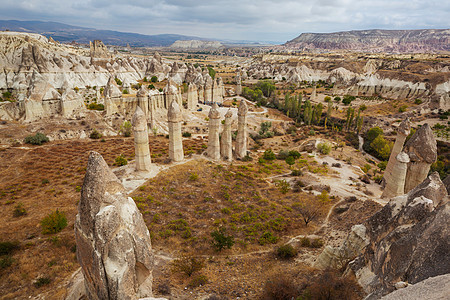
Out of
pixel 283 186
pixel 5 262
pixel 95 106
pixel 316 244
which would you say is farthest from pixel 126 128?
pixel 316 244

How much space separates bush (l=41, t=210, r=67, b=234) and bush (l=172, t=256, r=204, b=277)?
855cm

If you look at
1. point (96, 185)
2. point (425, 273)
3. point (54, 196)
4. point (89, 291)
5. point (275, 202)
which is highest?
point (96, 185)

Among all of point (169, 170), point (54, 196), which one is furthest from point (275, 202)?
point (54, 196)

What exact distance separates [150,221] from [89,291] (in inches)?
377

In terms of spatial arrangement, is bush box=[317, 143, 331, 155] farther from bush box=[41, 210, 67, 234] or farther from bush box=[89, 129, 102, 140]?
bush box=[89, 129, 102, 140]

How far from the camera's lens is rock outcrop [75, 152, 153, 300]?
26.8 ft

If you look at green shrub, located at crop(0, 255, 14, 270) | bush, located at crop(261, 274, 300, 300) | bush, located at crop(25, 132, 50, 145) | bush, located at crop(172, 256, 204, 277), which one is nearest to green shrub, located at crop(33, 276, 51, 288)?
green shrub, located at crop(0, 255, 14, 270)

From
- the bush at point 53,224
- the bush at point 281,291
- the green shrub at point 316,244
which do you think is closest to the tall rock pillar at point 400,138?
the green shrub at point 316,244

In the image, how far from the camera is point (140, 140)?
80.4 ft

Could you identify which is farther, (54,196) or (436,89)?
(436,89)

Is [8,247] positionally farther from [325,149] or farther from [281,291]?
[325,149]

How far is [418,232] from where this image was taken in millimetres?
7535

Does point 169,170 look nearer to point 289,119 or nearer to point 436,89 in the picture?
point 289,119

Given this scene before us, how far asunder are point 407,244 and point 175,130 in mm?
23862
